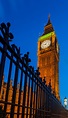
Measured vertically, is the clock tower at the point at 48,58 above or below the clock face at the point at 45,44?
below

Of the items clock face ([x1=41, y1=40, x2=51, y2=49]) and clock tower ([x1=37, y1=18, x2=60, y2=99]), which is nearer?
clock tower ([x1=37, y1=18, x2=60, y2=99])

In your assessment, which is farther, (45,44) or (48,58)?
(45,44)

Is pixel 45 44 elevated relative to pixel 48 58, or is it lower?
elevated

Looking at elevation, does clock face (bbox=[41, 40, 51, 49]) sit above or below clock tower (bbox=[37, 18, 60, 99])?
above

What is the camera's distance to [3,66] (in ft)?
11.0

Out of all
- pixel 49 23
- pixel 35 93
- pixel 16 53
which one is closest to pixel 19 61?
pixel 16 53

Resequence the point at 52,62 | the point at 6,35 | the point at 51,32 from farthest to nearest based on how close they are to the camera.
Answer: the point at 51,32 → the point at 52,62 → the point at 6,35

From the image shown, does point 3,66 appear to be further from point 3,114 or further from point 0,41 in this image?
point 3,114

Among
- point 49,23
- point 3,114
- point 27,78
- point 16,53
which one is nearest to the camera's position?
point 3,114

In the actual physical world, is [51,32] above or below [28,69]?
above

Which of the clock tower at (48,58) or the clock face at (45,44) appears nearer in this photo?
the clock tower at (48,58)

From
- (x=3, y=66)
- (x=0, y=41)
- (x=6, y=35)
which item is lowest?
(x=3, y=66)

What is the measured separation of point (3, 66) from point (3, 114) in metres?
0.82

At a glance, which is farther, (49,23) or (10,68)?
(49,23)
